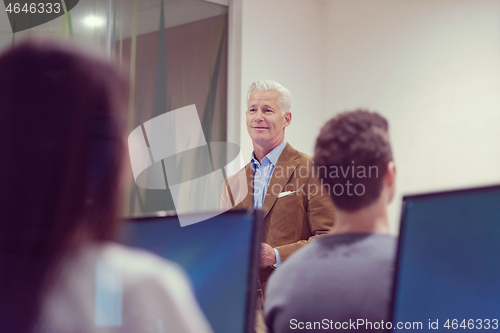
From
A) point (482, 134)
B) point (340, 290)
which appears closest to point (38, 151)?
point (340, 290)

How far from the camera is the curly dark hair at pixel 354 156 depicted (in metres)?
0.90

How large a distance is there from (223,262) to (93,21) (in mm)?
3193

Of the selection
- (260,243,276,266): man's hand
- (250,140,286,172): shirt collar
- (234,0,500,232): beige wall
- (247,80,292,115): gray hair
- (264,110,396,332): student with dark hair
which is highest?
(234,0,500,232): beige wall

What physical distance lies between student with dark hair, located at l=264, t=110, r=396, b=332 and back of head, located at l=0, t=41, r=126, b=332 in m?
0.42

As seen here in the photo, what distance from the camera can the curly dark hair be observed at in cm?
90

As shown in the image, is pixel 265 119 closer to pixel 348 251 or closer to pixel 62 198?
pixel 348 251

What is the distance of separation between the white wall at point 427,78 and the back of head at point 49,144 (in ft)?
9.84

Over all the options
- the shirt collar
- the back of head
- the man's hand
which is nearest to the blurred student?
the back of head

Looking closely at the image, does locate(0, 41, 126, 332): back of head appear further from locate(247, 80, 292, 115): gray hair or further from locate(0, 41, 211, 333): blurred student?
locate(247, 80, 292, 115): gray hair

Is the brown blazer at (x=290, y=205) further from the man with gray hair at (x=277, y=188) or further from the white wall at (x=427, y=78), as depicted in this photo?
the white wall at (x=427, y=78)

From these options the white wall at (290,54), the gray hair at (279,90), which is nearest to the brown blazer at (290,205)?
the gray hair at (279,90)

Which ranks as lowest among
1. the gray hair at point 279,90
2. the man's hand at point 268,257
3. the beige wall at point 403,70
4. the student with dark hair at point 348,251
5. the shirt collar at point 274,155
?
the man's hand at point 268,257

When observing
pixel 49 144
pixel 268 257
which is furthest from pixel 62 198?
pixel 268 257

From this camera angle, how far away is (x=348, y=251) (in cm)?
85
